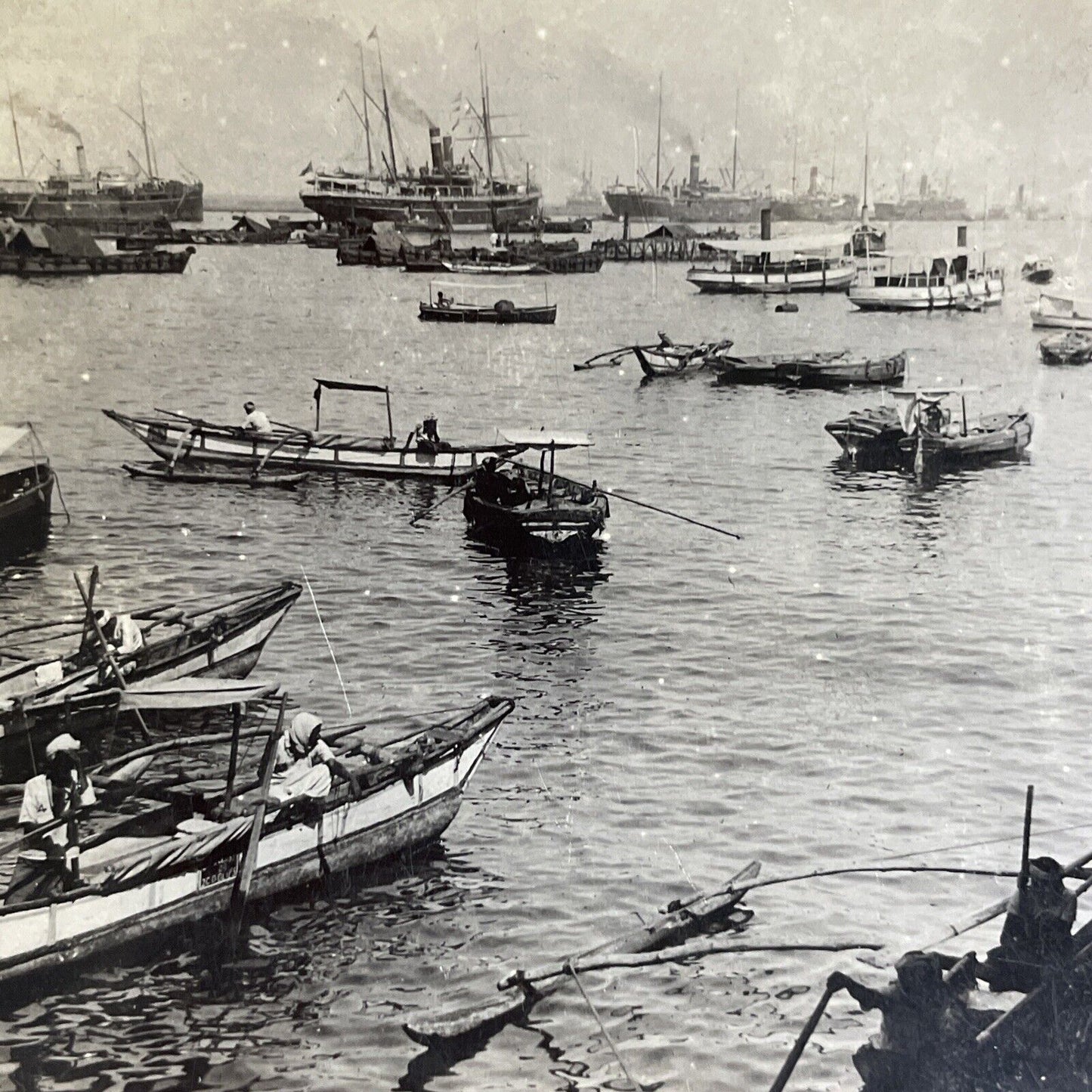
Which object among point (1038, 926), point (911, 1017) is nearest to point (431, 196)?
point (1038, 926)

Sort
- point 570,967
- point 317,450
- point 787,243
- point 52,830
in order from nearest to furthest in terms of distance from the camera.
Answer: point 570,967
point 52,830
point 317,450
point 787,243

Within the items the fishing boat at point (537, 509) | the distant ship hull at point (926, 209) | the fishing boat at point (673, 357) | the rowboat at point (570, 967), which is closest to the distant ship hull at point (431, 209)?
the fishing boat at point (673, 357)

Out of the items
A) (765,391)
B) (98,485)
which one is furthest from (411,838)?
(765,391)

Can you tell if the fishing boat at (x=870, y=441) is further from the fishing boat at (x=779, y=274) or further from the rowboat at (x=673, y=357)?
the fishing boat at (x=779, y=274)

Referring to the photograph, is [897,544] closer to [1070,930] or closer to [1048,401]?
[1048,401]

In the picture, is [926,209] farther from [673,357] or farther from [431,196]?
[431,196]

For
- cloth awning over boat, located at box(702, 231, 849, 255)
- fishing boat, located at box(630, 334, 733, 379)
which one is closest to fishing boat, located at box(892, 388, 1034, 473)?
fishing boat, located at box(630, 334, 733, 379)
